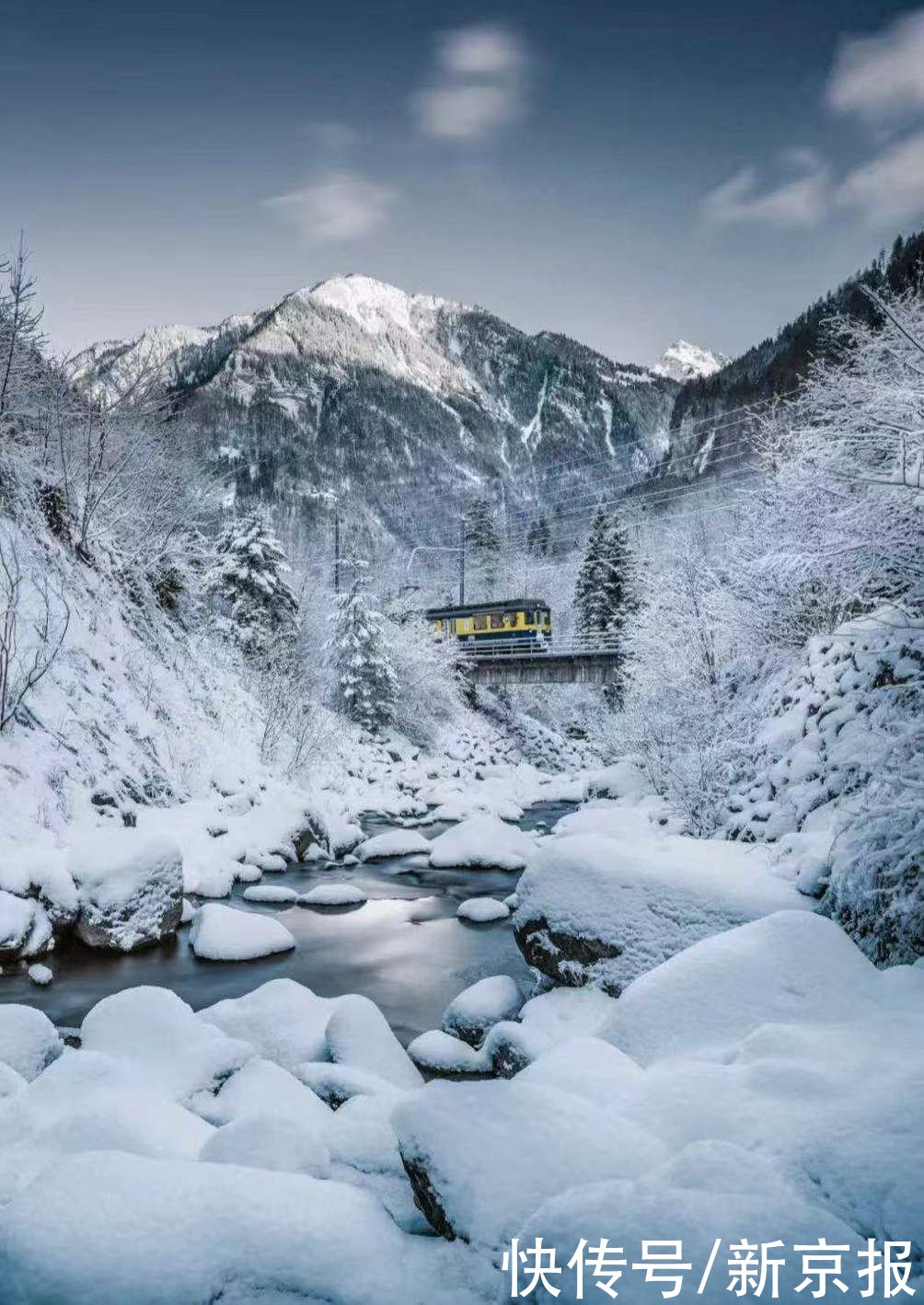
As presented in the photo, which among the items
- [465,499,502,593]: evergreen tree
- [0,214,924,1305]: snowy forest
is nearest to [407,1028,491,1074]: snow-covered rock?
[0,214,924,1305]: snowy forest

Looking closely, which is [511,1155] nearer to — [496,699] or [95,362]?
[95,362]

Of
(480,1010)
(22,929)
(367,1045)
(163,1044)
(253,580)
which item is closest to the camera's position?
(163,1044)

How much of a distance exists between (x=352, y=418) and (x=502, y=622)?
10432 cm

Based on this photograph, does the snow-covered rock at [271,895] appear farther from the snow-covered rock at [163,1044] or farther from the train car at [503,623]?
the train car at [503,623]

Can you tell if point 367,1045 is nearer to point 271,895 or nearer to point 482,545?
point 271,895

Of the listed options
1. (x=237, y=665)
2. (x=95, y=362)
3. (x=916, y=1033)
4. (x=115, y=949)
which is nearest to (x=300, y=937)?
(x=115, y=949)

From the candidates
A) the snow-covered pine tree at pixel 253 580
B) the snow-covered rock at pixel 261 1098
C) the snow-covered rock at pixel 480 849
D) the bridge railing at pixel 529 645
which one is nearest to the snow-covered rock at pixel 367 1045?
the snow-covered rock at pixel 261 1098

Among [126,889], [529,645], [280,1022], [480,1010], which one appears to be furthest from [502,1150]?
[529,645]

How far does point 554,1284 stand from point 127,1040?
4.07 meters

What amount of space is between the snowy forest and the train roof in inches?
644

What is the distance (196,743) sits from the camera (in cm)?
1462

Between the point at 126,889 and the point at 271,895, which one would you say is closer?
the point at 126,889

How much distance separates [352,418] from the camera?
131 m

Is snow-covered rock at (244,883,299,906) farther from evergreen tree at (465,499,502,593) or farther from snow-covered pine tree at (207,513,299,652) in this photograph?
evergreen tree at (465,499,502,593)
